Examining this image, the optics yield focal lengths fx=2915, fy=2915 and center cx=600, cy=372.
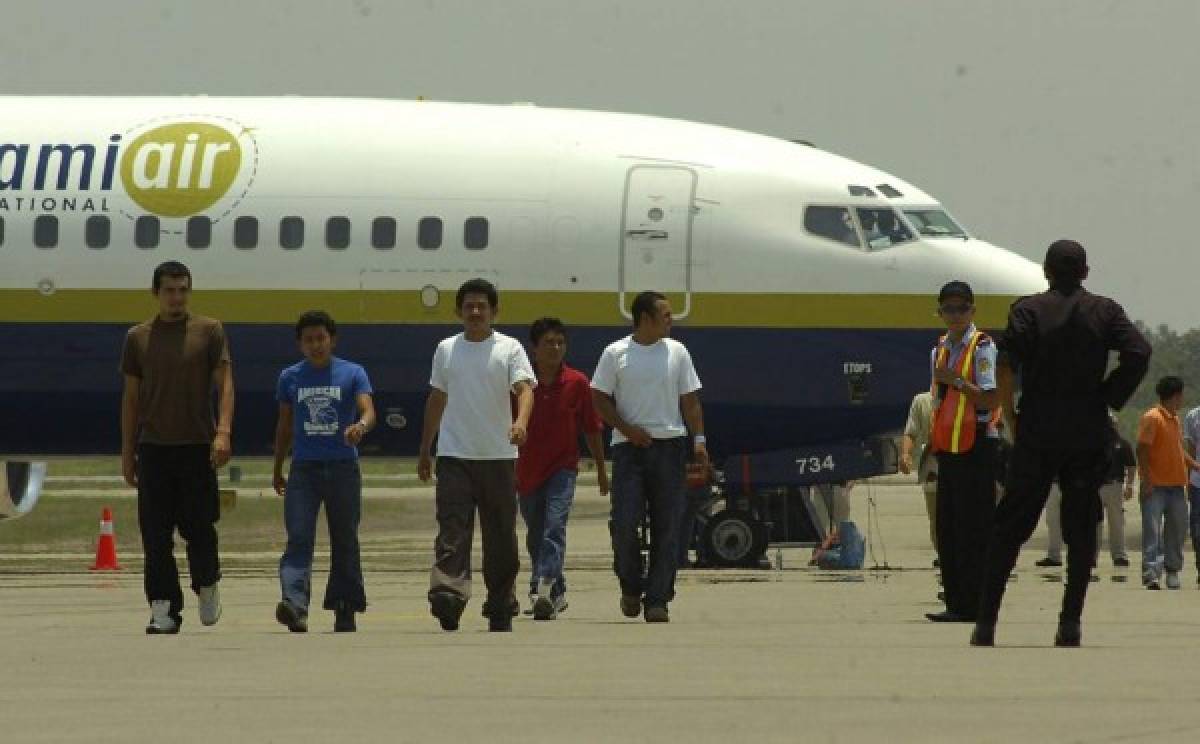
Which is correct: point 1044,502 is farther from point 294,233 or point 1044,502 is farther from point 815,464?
point 294,233

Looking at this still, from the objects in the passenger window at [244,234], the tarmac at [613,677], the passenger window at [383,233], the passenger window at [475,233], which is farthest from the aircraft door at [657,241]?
the tarmac at [613,677]

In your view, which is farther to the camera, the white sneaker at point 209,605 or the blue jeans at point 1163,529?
the blue jeans at point 1163,529

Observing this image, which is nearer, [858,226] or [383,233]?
[383,233]

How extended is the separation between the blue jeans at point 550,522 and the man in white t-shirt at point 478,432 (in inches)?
39.8

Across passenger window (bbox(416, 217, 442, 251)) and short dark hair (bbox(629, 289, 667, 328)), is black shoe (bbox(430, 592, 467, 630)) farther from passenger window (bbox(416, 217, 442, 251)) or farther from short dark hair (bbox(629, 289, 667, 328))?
passenger window (bbox(416, 217, 442, 251))

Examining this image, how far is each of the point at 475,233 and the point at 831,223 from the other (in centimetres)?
327

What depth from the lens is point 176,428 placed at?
16203 millimetres

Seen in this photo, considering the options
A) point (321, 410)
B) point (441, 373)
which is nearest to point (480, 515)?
point (441, 373)

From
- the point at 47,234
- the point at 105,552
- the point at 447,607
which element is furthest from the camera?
the point at 105,552

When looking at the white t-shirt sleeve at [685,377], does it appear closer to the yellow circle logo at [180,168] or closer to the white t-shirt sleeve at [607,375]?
the white t-shirt sleeve at [607,375]

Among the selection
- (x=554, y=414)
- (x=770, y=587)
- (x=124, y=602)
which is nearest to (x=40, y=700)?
(x=554, y=414)

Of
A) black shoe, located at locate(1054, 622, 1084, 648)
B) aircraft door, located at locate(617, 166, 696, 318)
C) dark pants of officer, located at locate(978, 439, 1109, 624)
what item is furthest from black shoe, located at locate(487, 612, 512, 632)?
aircraft door, located at locate(617, 166, 696, 318)

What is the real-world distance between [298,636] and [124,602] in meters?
5.82

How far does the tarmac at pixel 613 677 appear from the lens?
32.5 ft
